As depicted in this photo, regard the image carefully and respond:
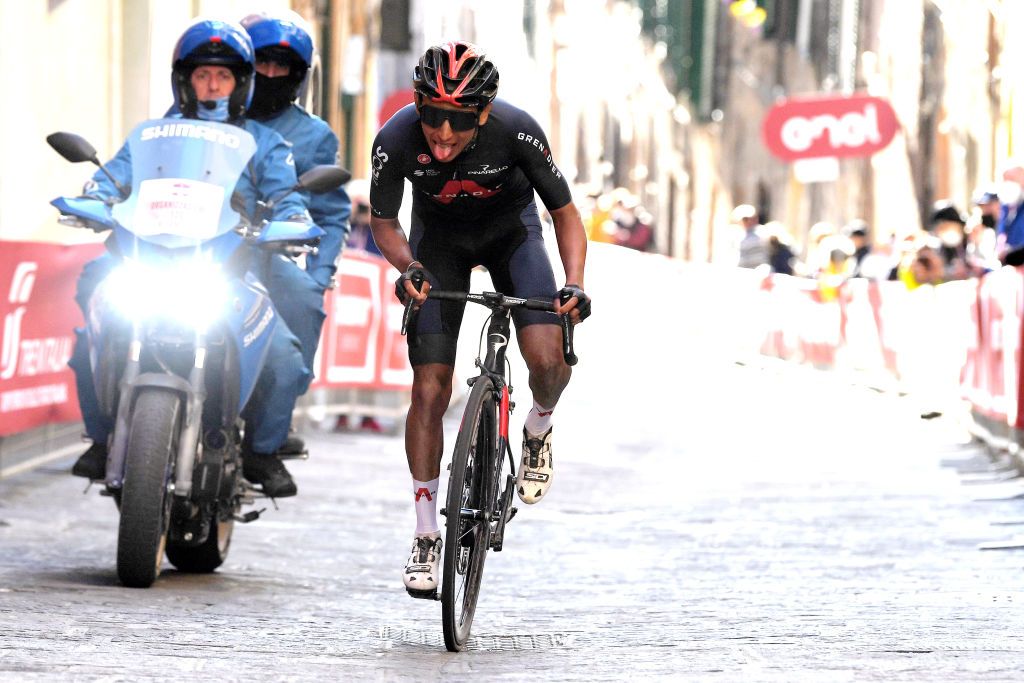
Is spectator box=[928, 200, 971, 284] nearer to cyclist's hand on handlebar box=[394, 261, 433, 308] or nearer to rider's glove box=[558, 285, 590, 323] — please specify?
rider's glove box=[558, 285, 590, 323]

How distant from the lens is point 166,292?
26.7 ft

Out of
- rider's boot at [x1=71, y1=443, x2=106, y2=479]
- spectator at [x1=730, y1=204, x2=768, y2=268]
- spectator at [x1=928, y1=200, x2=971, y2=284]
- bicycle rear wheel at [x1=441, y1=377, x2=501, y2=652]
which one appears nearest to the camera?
bicycle rear wheel at [x1=441, y1=377, x2=501, y2=652]

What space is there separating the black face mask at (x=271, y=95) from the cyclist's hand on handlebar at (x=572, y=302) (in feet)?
8.78

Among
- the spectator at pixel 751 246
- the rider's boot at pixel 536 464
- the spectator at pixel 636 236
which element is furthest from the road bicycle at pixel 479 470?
the spectator at pixel 636 236

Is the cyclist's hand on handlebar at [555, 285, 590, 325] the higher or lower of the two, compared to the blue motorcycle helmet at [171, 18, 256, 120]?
lower

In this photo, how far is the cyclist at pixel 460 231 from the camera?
7219 mm

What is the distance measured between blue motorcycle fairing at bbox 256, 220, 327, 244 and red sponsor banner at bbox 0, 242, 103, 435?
11.4 feet

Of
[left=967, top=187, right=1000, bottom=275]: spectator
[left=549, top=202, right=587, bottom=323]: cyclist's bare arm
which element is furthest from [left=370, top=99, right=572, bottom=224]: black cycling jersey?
[left=967, top=187, right=1000, bottom=275]: spectator

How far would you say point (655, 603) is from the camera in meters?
8.57

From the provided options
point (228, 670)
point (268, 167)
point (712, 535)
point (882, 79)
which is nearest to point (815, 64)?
point (882, 79)

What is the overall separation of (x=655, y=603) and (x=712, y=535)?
2912 mm

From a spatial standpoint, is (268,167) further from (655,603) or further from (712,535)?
(712,535)

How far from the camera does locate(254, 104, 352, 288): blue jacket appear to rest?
9.62 meters

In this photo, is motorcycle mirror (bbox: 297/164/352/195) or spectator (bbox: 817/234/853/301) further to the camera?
spectator (bbox: 817/234/853/301)
